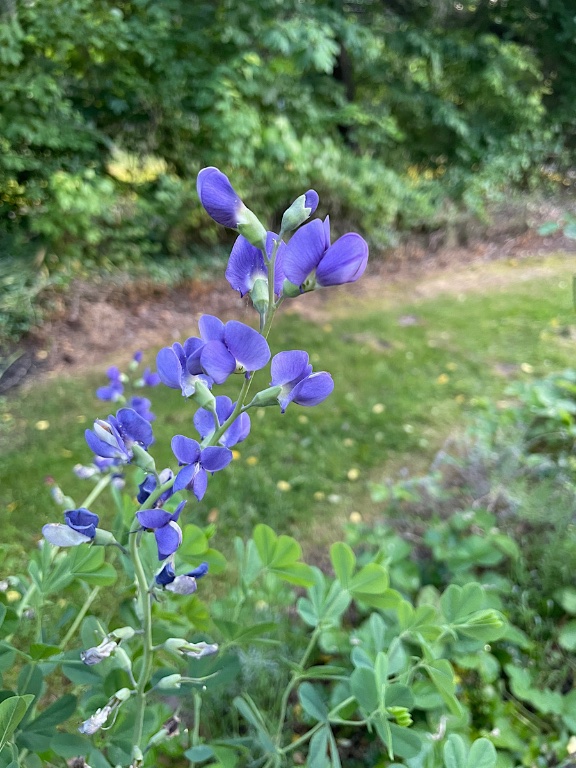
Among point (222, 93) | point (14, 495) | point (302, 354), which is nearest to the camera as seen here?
point (302, 354)

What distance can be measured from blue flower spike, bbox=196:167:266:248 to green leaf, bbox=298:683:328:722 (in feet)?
2.59

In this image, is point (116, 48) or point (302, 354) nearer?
point (302, 354)

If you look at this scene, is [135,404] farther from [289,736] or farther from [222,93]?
[222,93]

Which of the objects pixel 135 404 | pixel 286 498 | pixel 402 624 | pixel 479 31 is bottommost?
pixel 286 498

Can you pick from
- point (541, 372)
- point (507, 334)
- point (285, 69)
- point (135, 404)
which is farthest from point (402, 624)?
point (285, 69)

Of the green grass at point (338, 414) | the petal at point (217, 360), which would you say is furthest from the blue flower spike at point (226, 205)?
the green grass at point (338, 414)

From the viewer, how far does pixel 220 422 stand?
72 centimetres

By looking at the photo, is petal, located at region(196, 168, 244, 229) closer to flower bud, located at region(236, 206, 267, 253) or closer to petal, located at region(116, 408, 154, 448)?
flower bud, located at region(236, 206, 267, 253)

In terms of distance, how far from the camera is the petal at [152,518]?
61 centimetres

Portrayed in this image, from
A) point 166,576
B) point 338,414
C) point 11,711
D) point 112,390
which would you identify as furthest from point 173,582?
point 338,414

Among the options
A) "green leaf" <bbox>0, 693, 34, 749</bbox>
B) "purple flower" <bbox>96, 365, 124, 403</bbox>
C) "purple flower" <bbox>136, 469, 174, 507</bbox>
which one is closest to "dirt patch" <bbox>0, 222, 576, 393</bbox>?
"purple flower" <bbox>96, 365, 124, 403</bbox>

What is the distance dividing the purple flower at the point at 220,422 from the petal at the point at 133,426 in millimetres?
61

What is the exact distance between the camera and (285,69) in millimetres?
3990

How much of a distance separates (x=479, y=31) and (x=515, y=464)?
5.08 meters
